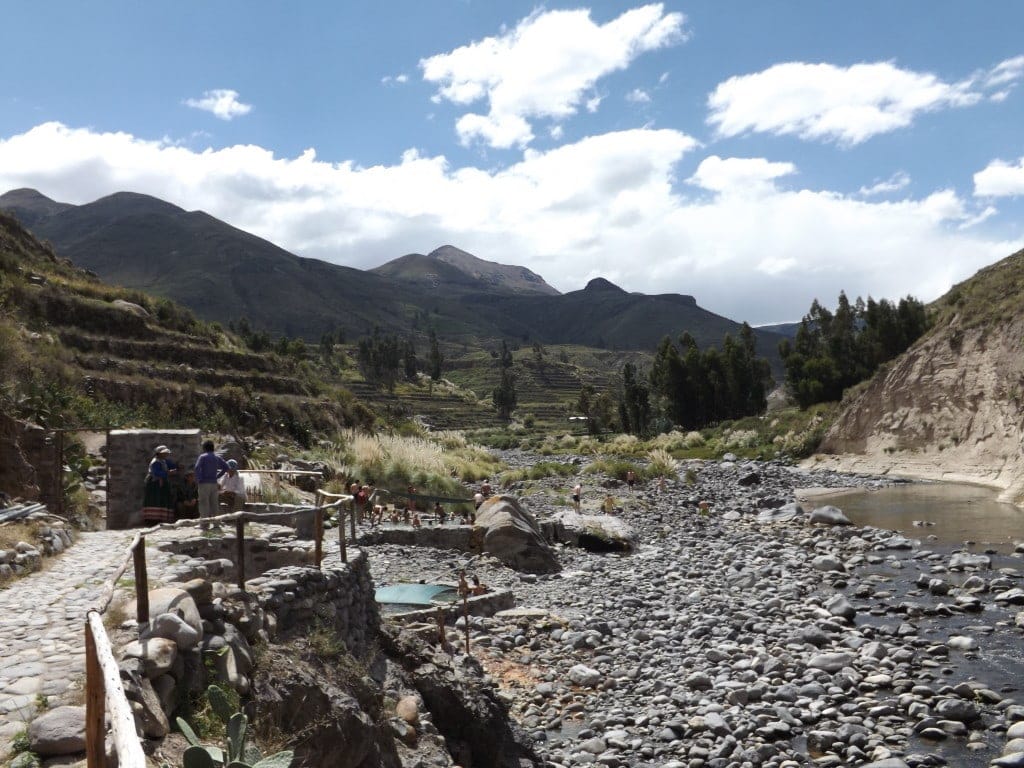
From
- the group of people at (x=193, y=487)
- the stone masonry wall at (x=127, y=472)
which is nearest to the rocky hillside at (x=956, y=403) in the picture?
the group of people at (x=193, y=487)

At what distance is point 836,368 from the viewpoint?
59312 mm

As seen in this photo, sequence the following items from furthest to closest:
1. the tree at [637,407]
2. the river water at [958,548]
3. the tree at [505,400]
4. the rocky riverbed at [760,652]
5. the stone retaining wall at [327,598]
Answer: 1. the tree at [505,400]
2. the tree at [637,407]
3. the river water at [958,548]
4. the rocky riverbed at [760,652]
5. the stone retaining wall at [327,598]

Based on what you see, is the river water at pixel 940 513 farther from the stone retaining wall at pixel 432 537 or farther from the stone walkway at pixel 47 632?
the stone walkway at pixel 47 632

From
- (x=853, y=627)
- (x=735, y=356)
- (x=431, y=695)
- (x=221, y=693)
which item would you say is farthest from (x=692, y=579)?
(x=735, y=356)

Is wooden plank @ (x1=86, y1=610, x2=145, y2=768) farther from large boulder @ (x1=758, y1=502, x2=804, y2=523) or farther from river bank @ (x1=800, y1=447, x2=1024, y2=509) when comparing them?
river bank @ (x1=800, y1=447, x2=1024, y2=509)

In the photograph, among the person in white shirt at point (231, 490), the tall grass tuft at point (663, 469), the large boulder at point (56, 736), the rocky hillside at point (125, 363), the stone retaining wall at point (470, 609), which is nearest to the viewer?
the large boulder at point (56, 736)

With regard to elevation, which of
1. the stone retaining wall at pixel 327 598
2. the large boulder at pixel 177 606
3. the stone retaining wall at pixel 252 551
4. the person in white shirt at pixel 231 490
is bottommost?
the stone retaining wall at pixel 327 598

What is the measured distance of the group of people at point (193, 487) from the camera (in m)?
12.7

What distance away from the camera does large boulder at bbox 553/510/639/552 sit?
23.0m

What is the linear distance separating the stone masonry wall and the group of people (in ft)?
0.70

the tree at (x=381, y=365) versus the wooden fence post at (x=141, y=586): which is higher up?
the tree at (x=381, y=365)

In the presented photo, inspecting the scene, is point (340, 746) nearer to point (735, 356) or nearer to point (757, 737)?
point (757, 737)

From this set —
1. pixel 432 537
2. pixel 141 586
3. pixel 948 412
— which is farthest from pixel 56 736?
pixel 948 412

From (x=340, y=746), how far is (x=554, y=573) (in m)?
13.2
